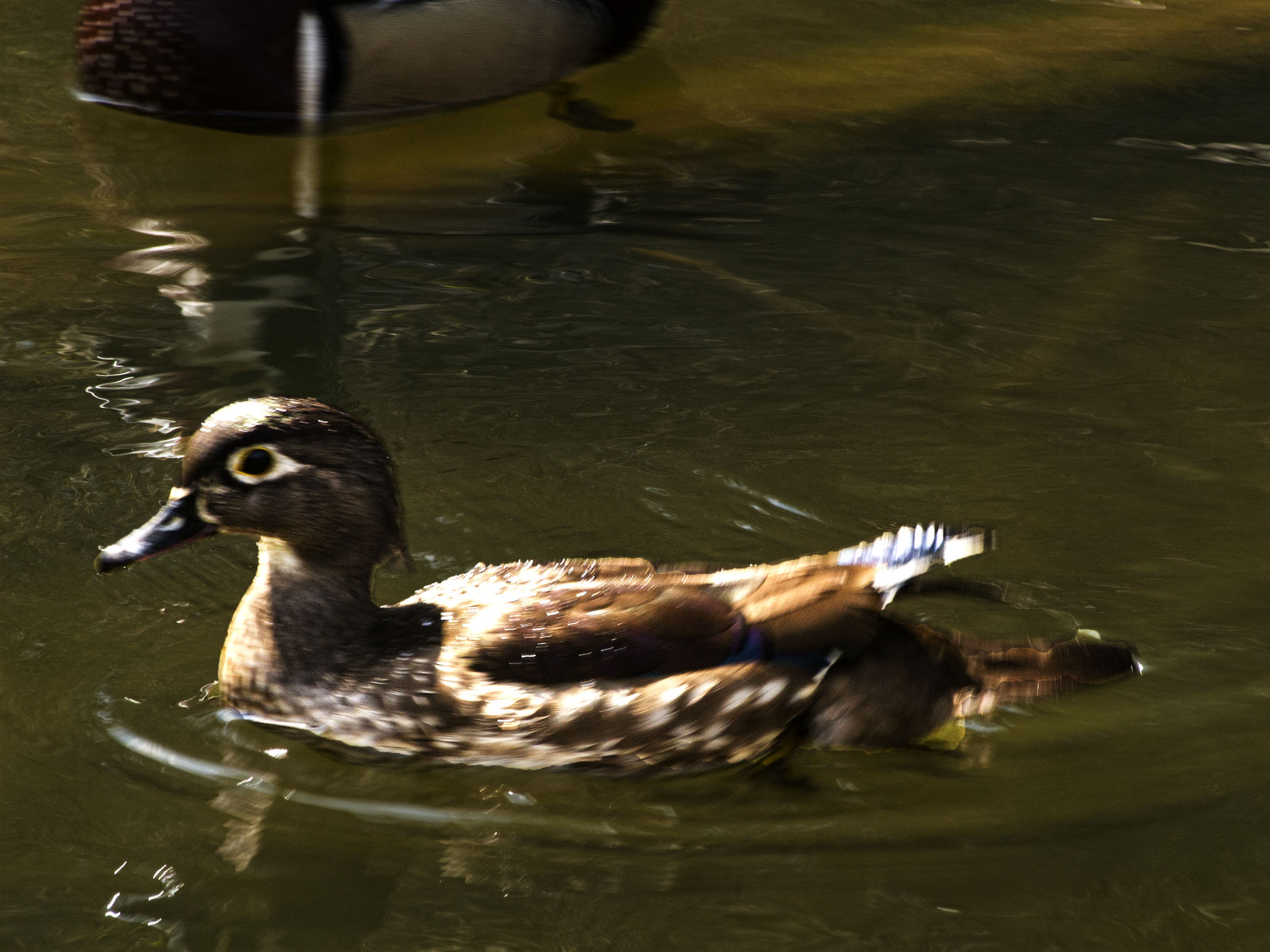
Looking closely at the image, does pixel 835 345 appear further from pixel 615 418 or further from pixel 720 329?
pixel 615 418

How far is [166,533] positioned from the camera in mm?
3701

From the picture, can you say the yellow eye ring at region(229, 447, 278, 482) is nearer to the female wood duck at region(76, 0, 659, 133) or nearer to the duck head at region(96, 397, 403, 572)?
the duck head at region(96, 397, 403, 572)

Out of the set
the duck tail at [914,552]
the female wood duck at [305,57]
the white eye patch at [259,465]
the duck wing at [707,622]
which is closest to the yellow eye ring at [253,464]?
the white eye patch at [259,465]

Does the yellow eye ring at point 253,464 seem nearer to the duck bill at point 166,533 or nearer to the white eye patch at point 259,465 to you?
the white eye patch at point 259,465

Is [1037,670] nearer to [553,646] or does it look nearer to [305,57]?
[553,646]

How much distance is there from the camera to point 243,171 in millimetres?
6887

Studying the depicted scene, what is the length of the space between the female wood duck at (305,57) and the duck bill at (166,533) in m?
3.85

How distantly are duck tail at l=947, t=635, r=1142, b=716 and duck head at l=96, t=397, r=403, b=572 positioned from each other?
1.42 m

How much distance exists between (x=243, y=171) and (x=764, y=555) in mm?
3455

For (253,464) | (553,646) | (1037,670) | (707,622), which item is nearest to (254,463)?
(253,464)

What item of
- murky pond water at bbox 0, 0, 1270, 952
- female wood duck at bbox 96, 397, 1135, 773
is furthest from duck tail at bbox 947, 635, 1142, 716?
murky pond water at bbox 0, 0, 1270, 952

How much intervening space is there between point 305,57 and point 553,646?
4257 millimetres

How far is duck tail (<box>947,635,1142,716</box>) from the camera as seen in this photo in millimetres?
3822

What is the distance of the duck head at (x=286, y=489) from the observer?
3.69 m
